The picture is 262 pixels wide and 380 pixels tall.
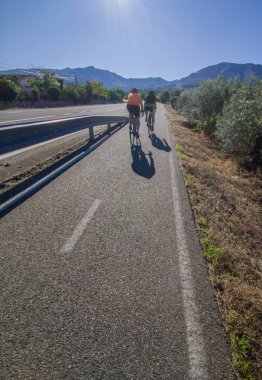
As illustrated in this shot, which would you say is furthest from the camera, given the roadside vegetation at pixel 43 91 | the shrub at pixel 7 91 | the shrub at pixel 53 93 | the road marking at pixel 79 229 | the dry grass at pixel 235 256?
the shrub at pixel 53 93

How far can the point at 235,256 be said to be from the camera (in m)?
3.77

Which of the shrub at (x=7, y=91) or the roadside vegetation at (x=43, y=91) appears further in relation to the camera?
the roadside vegetation at (x=43, y=91)

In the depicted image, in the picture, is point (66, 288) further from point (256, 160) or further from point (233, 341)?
point (256, 160)

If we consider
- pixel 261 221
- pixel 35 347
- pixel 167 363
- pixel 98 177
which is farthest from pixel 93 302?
pixel 261 221

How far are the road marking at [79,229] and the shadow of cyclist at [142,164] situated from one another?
2.38m

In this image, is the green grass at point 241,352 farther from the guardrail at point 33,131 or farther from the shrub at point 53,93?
the shrub at point 53,93

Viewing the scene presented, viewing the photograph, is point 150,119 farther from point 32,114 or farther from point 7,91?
point 7,91

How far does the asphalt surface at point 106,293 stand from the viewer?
6.81 ft

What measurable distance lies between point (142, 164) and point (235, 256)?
472cm

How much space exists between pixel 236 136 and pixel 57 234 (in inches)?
472

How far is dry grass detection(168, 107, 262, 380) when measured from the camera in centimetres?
236

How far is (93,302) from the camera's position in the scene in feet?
8.69

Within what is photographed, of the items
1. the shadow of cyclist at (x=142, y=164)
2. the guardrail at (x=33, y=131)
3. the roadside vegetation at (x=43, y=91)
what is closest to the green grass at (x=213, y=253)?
→ the shadow of cyclist at (x=142, y=164)

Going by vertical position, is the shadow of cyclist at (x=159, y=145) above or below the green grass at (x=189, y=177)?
below
